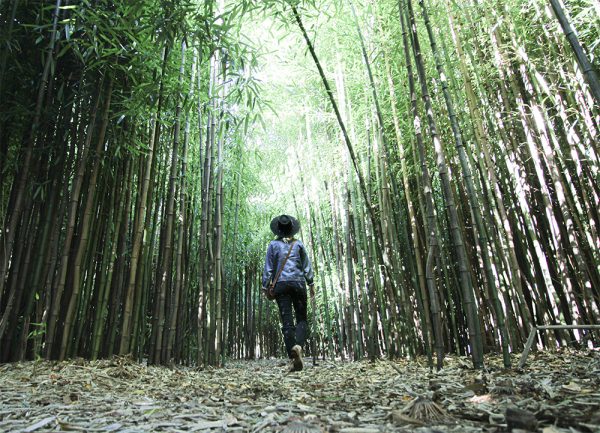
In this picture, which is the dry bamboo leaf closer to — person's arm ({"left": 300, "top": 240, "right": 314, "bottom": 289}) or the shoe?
the shoe

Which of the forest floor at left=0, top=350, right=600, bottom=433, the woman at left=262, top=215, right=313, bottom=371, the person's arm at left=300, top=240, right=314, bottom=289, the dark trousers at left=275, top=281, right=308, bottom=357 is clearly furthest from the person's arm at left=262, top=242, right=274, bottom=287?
the forest floor at left=0, top=350, right=600, bottom=433

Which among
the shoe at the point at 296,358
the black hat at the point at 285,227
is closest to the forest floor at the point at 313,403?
the shoe at the point at 296,358

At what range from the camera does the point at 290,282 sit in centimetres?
308

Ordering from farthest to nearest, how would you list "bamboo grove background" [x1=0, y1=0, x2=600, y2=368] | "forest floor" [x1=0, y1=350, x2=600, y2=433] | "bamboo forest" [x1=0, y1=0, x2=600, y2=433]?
"bamboo grove background" [x1=0, y1=0, x2=600, y2=368] < "bamboo forest" [x1=0, y1=0, x2=600, y2=433] < "forest floor" [x1=0, y1=350, x2=600, y2=433]

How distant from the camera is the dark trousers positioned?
9.91 ft

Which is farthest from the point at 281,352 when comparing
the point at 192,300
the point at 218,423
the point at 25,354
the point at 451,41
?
the point at 218,423

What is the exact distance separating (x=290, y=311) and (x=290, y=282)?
23 centimetres

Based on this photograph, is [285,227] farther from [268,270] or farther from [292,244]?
[268,270]

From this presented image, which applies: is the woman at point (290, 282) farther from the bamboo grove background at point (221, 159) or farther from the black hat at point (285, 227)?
the bamboo grove background at point (221, 159)

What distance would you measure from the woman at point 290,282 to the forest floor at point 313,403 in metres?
1.06

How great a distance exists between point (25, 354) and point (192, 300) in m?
2.32

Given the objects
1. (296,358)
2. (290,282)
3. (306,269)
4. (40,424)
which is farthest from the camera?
(306,269)

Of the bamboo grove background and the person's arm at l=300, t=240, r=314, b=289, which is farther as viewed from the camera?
the person's arm at l=300, t=240, r=314, b=289

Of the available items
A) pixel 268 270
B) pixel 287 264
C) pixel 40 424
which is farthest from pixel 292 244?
pixel 40 424
